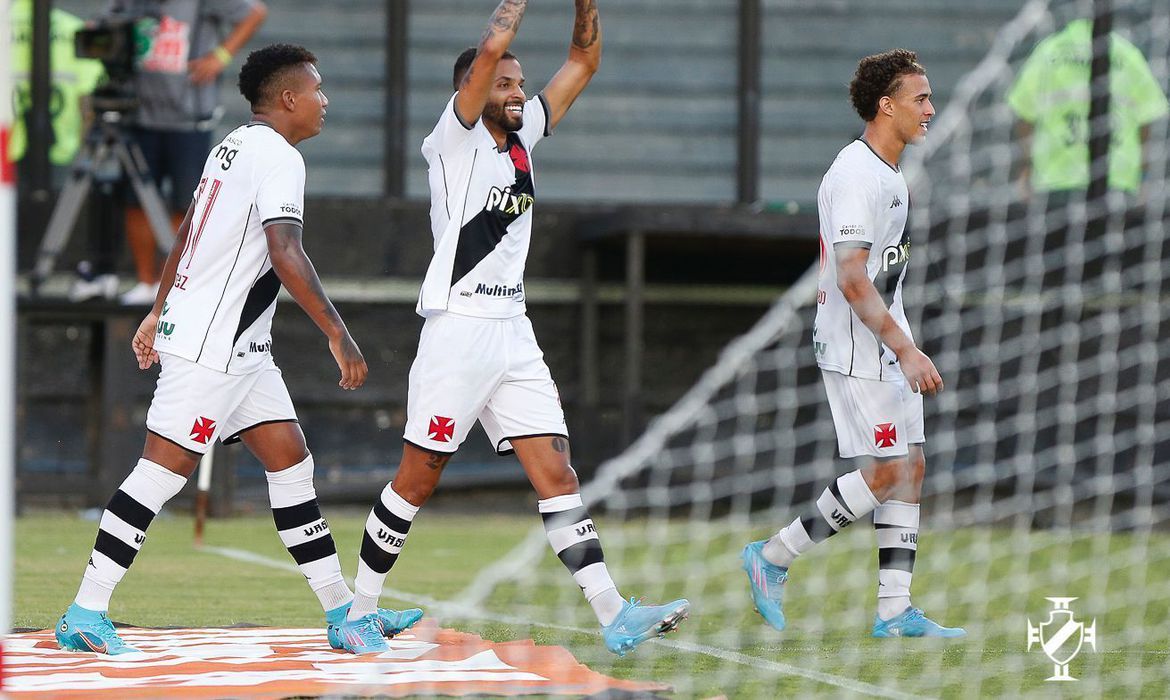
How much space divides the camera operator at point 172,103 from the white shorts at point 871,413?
645 cm

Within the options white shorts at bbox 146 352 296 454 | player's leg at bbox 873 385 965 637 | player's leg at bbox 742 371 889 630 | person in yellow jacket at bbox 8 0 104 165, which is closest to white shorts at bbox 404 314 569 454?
white shorts at bbox 146 352 296 454

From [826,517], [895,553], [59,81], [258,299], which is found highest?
[59,81]

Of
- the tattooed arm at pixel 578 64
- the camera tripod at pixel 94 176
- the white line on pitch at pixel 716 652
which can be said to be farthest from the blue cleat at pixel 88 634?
the camera tripod at pixel 94 176

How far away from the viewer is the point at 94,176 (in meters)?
12.8

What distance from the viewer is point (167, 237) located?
38.7 ft

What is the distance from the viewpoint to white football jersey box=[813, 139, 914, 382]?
21.9ft

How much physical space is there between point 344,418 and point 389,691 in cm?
846

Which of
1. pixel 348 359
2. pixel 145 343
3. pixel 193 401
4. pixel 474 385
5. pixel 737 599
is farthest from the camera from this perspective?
pixel 737 599

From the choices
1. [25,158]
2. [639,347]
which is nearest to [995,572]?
[639,347]

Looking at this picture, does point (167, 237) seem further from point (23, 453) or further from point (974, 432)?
point (974, 432)

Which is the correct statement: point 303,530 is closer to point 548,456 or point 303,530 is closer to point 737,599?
point 548,456

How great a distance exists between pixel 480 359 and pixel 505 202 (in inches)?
21.5

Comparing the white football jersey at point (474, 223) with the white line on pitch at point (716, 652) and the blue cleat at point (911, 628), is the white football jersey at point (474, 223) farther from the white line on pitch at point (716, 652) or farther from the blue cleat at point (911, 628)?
the blue cleat at point (911, 628)

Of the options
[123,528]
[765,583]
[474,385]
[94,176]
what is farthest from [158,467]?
[94,176]
